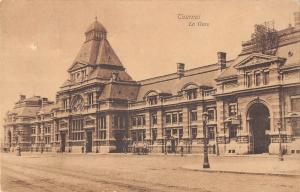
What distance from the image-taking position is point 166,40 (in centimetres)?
2319

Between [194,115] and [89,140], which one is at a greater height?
[194,115]

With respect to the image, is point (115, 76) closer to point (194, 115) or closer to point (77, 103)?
point (77, 103)

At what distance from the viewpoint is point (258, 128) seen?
37.8 metres

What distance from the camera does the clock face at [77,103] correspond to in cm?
6101

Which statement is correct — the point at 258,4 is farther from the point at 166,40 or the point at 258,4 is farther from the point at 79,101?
the point at 79,101

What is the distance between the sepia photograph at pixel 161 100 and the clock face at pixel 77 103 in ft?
0.62

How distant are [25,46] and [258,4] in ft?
40.7

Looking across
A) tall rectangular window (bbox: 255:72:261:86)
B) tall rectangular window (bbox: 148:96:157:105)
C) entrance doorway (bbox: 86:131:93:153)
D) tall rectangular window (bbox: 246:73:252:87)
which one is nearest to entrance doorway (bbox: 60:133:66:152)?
entrance doorway (bbox: 86:131:93:153)

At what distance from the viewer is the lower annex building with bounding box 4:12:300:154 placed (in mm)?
35156

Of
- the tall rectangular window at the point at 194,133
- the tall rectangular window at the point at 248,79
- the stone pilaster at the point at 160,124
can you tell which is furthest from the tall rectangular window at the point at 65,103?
the tall rectangular window at the point at 248,79

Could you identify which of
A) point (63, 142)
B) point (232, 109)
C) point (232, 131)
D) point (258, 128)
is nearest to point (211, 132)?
point (232, 131)

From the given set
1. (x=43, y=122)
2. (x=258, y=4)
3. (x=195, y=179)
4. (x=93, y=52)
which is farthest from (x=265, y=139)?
(x=43, y=122)

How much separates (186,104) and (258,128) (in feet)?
34.3

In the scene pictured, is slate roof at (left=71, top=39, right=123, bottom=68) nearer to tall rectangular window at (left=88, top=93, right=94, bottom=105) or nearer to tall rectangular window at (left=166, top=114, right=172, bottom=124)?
tall rectangular window at (left=88, top=93, right=94, bottom=105)
